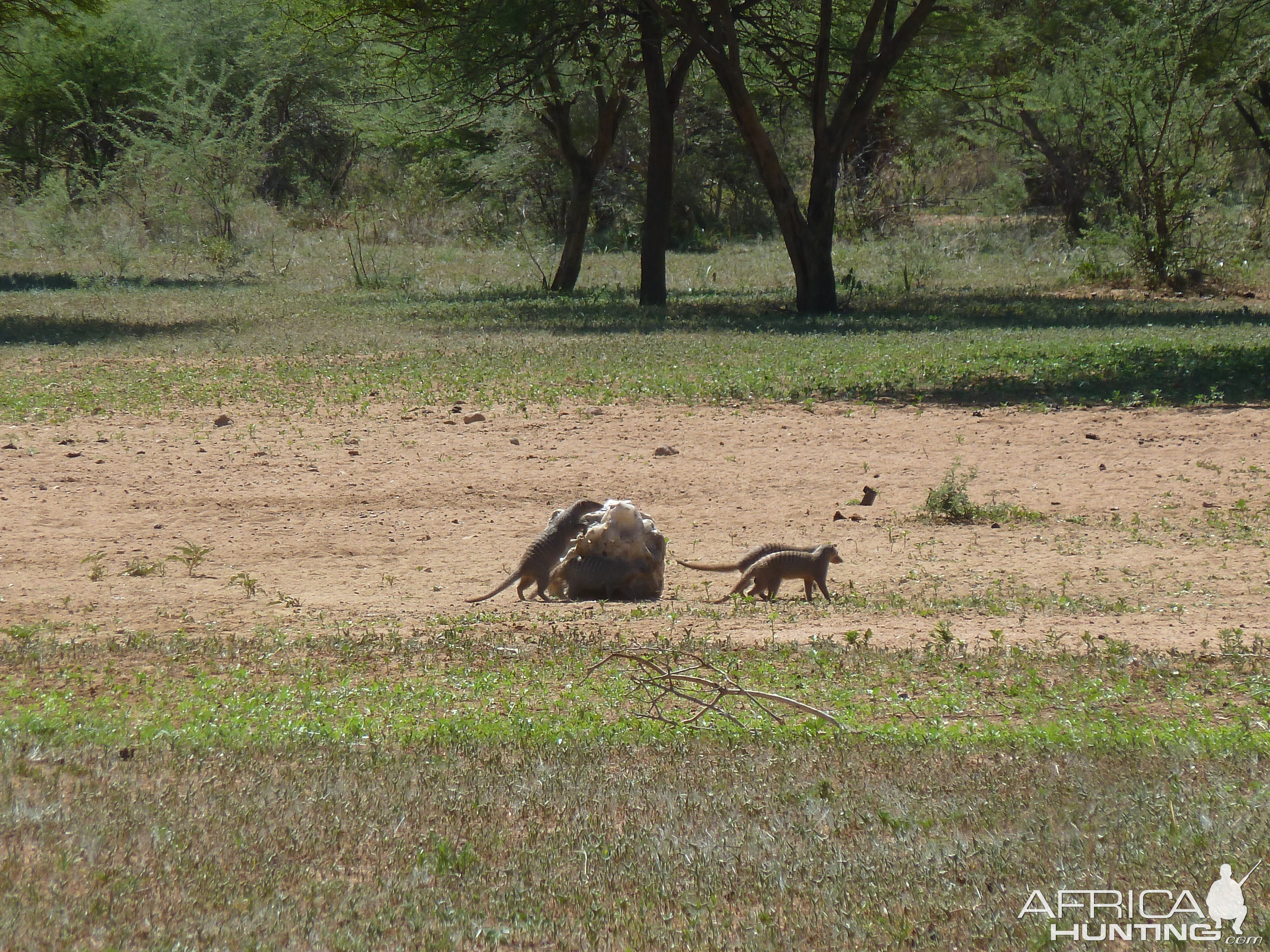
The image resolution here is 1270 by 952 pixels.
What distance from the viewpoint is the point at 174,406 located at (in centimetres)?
1207

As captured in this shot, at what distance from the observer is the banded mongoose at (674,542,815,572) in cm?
688

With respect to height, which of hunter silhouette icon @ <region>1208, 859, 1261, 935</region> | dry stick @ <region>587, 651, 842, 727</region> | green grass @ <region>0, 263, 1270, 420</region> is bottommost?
dry stick @ <region>587, 651, 842, 727</region>

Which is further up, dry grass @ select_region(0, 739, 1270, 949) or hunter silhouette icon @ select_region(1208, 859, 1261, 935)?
hunter silhouette icon @ select_region(1208, 859, 1261, 935)

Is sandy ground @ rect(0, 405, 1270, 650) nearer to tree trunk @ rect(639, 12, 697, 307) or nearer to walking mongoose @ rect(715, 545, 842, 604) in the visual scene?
walking mongoose @ rect(715, 545, 842, 604)

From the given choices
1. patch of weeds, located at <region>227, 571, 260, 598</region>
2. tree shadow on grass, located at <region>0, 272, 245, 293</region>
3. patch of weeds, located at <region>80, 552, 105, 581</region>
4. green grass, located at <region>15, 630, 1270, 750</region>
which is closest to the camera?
green grass, located at <region>15, 630, 1270, 750</region>

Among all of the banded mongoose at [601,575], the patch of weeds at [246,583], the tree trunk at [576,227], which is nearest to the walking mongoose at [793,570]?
the banded mongoose at [601,575]

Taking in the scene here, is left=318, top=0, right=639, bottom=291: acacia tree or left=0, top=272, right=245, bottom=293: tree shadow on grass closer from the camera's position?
left=318, top=0, right=639, bottom=291: acacia tree

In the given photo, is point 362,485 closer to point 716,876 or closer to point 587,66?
point 716,876

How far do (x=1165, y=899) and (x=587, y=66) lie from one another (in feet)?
56.9

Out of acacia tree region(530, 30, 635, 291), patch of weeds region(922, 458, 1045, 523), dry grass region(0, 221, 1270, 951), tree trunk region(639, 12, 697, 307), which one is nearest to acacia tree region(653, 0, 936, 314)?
tree trunk region(639, 12, 697, 307)

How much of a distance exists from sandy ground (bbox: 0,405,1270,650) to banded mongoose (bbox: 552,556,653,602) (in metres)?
0.24

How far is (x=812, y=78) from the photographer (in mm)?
20938
